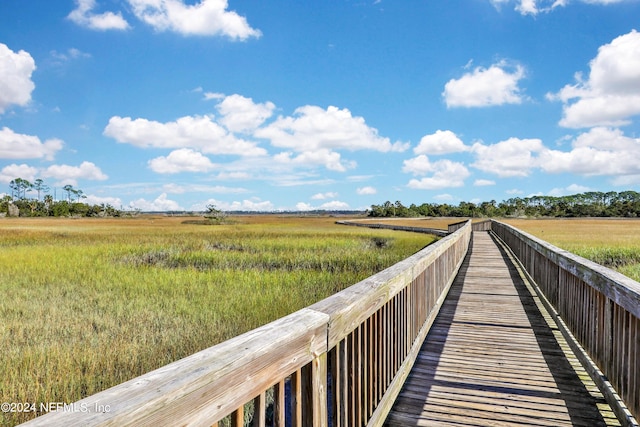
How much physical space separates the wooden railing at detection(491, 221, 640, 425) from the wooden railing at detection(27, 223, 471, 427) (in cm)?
167

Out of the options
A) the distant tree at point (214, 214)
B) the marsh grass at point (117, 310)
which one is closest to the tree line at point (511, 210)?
the distant tree at point (214, 214)

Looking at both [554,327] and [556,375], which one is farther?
[554,327]

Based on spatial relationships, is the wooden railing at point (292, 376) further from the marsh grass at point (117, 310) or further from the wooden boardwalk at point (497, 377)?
the marsh grass at point (117, 310)

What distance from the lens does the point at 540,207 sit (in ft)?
378

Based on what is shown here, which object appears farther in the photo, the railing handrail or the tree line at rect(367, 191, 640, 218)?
the tree line at rect(367, 191, 640, 218)

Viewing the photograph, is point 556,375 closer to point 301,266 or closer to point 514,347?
point 514,347

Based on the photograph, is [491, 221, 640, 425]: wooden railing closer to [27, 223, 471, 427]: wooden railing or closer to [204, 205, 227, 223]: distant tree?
[27, 223, 471, 427]: wooden railing

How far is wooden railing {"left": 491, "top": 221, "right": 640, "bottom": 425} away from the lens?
115 inches

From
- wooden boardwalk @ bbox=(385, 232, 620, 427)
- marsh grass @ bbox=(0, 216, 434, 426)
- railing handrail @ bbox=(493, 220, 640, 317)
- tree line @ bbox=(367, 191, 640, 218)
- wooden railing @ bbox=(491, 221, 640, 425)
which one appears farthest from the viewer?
tree line @ bbox=(367, 191, 640, 218)

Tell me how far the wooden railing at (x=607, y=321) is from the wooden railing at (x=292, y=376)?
1.67m

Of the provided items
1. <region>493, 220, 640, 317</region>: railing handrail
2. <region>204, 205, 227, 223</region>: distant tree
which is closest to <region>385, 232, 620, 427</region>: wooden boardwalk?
<region>493, 220, 640, 317</region>: railing handrail

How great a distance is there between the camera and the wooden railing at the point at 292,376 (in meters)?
0.97

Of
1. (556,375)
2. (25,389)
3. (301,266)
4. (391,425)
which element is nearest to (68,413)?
(391,425)

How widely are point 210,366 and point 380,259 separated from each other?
16.0 metres
